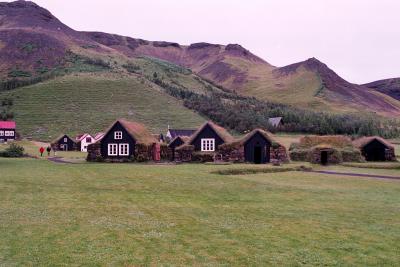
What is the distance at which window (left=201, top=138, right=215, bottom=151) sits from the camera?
176ft

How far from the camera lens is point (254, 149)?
169ft

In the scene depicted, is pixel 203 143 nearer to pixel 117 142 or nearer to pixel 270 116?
pixel 117 142

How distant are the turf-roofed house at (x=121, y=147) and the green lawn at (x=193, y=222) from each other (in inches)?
848

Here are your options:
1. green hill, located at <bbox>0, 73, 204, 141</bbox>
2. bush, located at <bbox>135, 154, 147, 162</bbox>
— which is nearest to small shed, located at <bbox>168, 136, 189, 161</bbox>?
bush, located at <bbox>135, 154, 147, 162</bbox>

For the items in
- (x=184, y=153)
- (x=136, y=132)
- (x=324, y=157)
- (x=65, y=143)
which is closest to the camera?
(x=184, y=153)

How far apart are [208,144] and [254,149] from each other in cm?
559

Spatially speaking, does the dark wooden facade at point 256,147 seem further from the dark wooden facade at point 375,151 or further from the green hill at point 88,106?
the green hill at point 88,106

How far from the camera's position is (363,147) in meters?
Result: 58.0

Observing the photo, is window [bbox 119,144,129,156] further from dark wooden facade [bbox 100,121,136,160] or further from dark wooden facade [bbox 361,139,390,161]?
A: dark wooden facade [bbox 361,139,390,161]

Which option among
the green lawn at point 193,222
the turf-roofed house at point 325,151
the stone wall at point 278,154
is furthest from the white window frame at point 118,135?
the green lawn at point 193,222

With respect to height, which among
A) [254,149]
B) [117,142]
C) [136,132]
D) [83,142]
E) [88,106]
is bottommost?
[254,149]

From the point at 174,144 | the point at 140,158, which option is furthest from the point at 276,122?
the point at 140,158

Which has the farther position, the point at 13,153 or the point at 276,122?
the point at 276,122

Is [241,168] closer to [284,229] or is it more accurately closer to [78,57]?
[284,229]
